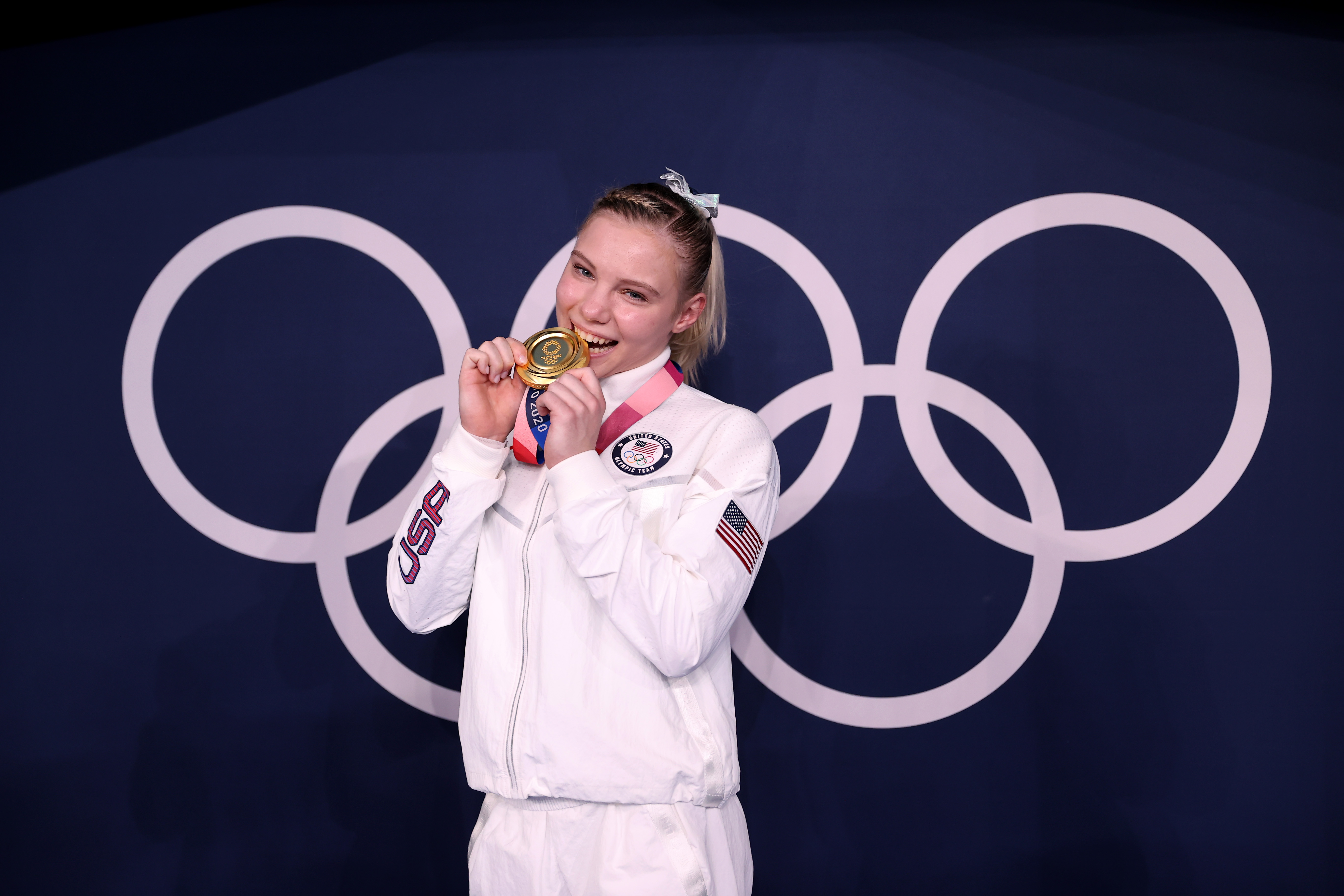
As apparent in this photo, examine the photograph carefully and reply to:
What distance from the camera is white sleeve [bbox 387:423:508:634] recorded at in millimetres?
1648

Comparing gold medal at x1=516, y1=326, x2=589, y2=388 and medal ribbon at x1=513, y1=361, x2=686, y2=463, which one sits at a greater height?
gold medal at x1=516, y1=326, x2=589, y2=388

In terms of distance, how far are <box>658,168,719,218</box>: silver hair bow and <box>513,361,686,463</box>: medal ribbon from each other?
1.09 feet

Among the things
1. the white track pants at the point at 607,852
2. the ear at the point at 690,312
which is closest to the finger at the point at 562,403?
the ear at the point at 690,312

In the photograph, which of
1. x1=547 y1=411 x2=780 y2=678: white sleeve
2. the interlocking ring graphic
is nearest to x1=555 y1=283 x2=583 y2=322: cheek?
x1=547 y1=411 x2=780 y2=678: white sleeve

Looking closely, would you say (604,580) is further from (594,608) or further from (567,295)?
(567,295)

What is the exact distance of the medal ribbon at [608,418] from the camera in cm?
173

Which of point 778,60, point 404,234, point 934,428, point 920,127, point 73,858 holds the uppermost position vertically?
point 778,60

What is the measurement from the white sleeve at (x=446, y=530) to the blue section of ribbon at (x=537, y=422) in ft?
0.21

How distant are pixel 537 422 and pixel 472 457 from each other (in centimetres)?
14

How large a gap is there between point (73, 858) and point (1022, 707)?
2.69 metres

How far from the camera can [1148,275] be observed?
239 cm

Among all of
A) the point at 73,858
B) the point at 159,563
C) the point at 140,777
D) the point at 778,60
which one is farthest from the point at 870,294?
the point at 73,858

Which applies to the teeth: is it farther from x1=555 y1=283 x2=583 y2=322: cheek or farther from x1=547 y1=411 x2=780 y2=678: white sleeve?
x1=547 y1=411 x2=780 y2=678: white sleeve

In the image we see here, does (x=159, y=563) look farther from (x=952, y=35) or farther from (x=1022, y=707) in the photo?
(x=952, y=35)
